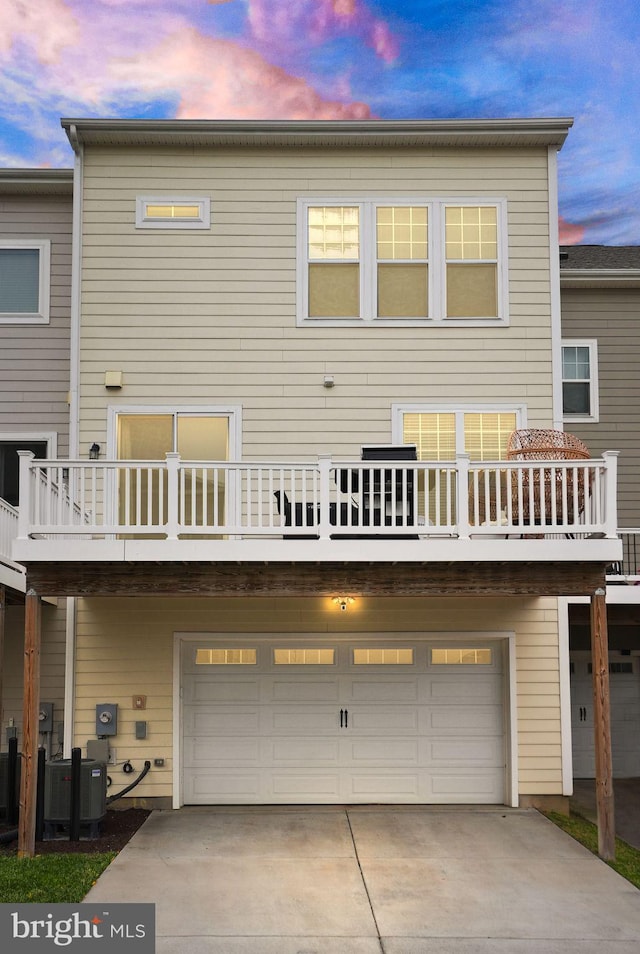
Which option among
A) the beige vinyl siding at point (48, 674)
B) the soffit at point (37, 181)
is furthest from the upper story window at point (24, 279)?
the beige vinyl siding at point (48, 674)

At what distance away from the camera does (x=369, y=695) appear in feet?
37.8

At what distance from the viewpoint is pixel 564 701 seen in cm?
1129

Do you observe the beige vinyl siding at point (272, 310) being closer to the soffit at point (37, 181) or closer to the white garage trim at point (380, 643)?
the soffit at point (37, 181)

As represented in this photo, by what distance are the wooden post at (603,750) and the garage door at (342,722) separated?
247 cm

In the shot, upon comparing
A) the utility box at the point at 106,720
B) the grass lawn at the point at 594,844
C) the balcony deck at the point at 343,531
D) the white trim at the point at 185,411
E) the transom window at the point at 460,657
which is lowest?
the grass lawn at the point at 594,844

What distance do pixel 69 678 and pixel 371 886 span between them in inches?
190

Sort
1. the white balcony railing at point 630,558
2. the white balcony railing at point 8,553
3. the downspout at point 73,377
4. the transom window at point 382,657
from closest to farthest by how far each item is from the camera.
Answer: the white balcony railing at point 8,553, the downspout at point 73,377, the transom window at point 382,657, the white balcony railing at point 630,558

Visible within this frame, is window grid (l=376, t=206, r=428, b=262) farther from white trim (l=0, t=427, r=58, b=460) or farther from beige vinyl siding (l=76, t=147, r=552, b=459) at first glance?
white trim (l=0, t=427, r=58, b=460)

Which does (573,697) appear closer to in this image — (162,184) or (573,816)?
(573,816)

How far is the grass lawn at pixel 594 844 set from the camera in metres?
8.56

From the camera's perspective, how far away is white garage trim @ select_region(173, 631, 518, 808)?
11156 millimetres

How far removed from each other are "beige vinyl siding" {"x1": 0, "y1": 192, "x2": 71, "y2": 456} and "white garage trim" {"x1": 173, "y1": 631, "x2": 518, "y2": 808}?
323 centimetres

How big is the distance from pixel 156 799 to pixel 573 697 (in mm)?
7525

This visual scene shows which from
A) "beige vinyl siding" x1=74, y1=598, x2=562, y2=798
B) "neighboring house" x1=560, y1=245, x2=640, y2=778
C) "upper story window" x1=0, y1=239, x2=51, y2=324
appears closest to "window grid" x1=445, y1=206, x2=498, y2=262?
"neighboring house" x1=560, y1=245, x2=640, y2=778
